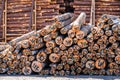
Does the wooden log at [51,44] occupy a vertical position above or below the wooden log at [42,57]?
above

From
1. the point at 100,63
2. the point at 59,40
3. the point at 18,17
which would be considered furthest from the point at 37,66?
the point at 18,17

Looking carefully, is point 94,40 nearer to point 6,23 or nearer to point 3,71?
point 3,71

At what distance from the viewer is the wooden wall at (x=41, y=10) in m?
14.1

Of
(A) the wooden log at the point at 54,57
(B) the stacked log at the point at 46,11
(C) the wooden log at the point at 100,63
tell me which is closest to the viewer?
(C) the wooden log at the point at 100,63

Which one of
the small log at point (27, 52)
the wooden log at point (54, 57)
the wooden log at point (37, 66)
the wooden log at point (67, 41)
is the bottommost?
the wooden log at point (37, 66)

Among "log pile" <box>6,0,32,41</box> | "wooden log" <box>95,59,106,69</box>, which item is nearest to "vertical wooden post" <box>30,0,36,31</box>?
"log pile" <box>6,0,32,41</box>

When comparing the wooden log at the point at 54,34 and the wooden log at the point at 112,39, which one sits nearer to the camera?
the wooden log at the point at 112,39

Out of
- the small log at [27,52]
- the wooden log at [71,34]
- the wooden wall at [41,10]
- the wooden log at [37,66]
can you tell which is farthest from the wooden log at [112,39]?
the wooden wall at [41,10]

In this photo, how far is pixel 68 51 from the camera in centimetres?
759

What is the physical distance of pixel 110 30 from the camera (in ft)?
24.4

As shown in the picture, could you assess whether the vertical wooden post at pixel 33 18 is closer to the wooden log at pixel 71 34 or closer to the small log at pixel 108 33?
the wooden log at pixel 71 34

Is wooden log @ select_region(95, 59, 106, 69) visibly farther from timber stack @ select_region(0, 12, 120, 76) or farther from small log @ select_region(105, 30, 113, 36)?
small log @ select_region(105, 30, 113, 36)

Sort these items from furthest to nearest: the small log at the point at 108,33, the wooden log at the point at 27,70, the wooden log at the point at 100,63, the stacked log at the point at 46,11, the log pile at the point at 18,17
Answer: the log pile at the point at 18,17
the stacked log at the point at 46,11
the wooden log at the point at 27,70
the wooden log at the point at 100,63
the small log at the point at 108,33

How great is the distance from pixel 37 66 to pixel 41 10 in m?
7.04
